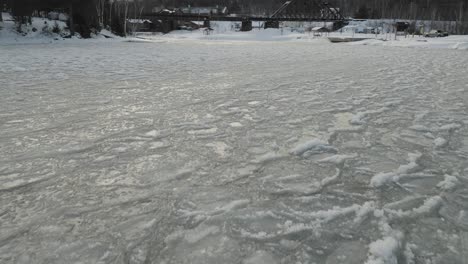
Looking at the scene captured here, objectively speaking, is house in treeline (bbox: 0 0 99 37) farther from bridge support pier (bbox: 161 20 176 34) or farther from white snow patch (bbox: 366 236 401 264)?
white snow patch (bbox: 366 236 401 264)

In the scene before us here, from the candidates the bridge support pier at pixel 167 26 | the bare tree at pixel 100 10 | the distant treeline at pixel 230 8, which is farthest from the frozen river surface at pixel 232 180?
the bridge support pier at pixel 167 26

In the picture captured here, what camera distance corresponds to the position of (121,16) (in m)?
39.8

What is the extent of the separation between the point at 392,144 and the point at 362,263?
2211 mm

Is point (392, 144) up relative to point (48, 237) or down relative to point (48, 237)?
up

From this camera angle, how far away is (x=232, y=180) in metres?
2.86

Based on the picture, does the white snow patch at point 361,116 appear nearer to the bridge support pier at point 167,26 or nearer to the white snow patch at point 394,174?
the white snow patch at point 394,174

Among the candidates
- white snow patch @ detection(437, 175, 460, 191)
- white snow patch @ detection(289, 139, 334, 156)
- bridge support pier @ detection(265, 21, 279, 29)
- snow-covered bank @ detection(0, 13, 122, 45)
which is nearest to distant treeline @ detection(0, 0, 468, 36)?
snow-covered bank @ detection(0, 13, 122, 45)

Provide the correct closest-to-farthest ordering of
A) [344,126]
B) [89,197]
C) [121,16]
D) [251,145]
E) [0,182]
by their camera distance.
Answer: [89,197] → [0,182] → [251,145] → [344,126] → [121,16]

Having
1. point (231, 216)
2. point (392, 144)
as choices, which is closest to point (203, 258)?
point (231, 216)

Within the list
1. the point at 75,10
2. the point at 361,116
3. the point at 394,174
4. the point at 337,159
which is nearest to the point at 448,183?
the point at 394,174

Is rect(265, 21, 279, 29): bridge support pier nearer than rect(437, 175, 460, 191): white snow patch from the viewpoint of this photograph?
No

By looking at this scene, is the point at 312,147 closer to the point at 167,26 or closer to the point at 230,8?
the point at 167,26

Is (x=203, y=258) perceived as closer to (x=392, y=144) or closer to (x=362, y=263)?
(x=362, y=263)

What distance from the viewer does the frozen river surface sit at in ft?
6.57
